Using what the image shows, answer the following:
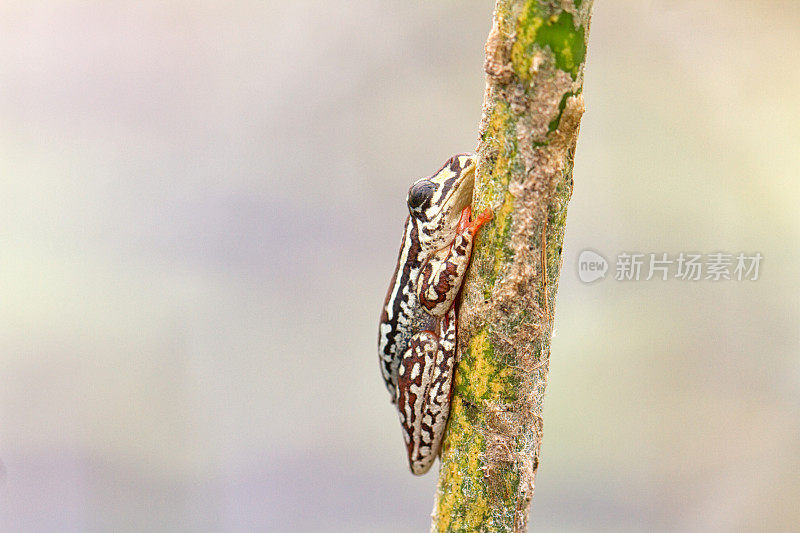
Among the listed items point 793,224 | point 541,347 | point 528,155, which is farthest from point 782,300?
point 528,155

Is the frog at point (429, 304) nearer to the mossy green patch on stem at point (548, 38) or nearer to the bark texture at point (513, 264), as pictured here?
the bark texture at point (513, 264)

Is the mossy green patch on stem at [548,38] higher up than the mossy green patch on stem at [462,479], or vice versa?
the mossy green patch on stem at [548,38]

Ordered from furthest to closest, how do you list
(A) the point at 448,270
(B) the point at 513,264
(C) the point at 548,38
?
(A) the point at 448,270 → (B) the point at 513,264 → (C) the point at 548,38

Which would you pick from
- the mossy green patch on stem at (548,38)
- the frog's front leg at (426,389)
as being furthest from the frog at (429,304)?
the mossy green patch on stem at (548,38)

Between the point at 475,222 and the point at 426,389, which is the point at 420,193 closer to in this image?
the point at 475,222

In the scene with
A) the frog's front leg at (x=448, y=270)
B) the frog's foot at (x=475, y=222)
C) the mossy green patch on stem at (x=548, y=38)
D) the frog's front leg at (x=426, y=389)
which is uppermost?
the mossy green patch on stem at (x=548, y=38)

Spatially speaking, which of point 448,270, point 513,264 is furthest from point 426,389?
point 513,264

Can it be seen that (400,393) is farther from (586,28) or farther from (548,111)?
(586,28)
